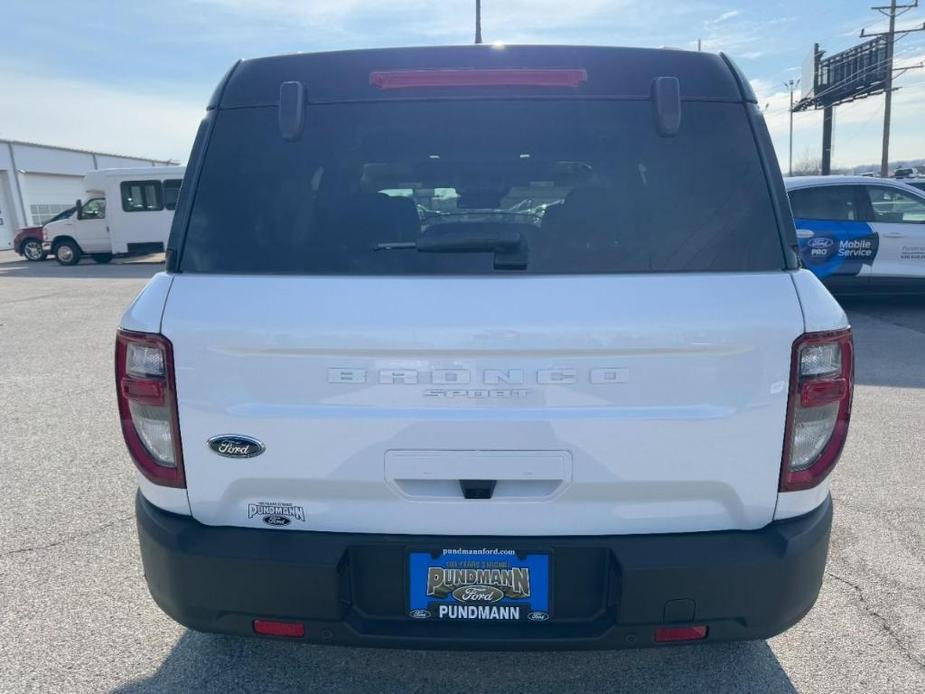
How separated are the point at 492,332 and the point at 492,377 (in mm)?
115

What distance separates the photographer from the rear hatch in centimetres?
175

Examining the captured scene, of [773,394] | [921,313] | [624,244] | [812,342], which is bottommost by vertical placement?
[921,313]

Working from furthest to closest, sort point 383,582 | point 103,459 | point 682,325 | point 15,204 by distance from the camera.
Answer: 1. point 15,204
2. point 103,459
3. point 383,582
4. point 682,325

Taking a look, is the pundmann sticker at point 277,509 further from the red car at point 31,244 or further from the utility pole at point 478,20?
the red car at point 31,244

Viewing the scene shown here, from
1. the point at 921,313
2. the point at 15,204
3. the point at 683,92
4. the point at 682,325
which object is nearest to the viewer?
the point at 682,325

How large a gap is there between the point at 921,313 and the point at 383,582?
9.91 meters

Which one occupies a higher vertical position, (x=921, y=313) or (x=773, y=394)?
(x=773, y=394)

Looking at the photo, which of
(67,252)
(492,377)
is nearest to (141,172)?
(67,252)

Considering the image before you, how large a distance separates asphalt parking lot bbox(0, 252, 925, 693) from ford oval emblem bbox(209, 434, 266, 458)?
39.6 inches

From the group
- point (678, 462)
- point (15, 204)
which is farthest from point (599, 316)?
point (15, 204)

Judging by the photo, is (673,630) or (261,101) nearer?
(673,630)

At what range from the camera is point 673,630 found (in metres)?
1.87

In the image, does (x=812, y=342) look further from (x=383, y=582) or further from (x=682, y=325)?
(x=383, y=582)

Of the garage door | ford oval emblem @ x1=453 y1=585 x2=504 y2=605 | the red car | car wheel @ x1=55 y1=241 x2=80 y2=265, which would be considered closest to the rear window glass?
ford oval emblem @ x1=453 y1=585 x2=504 y2=605
